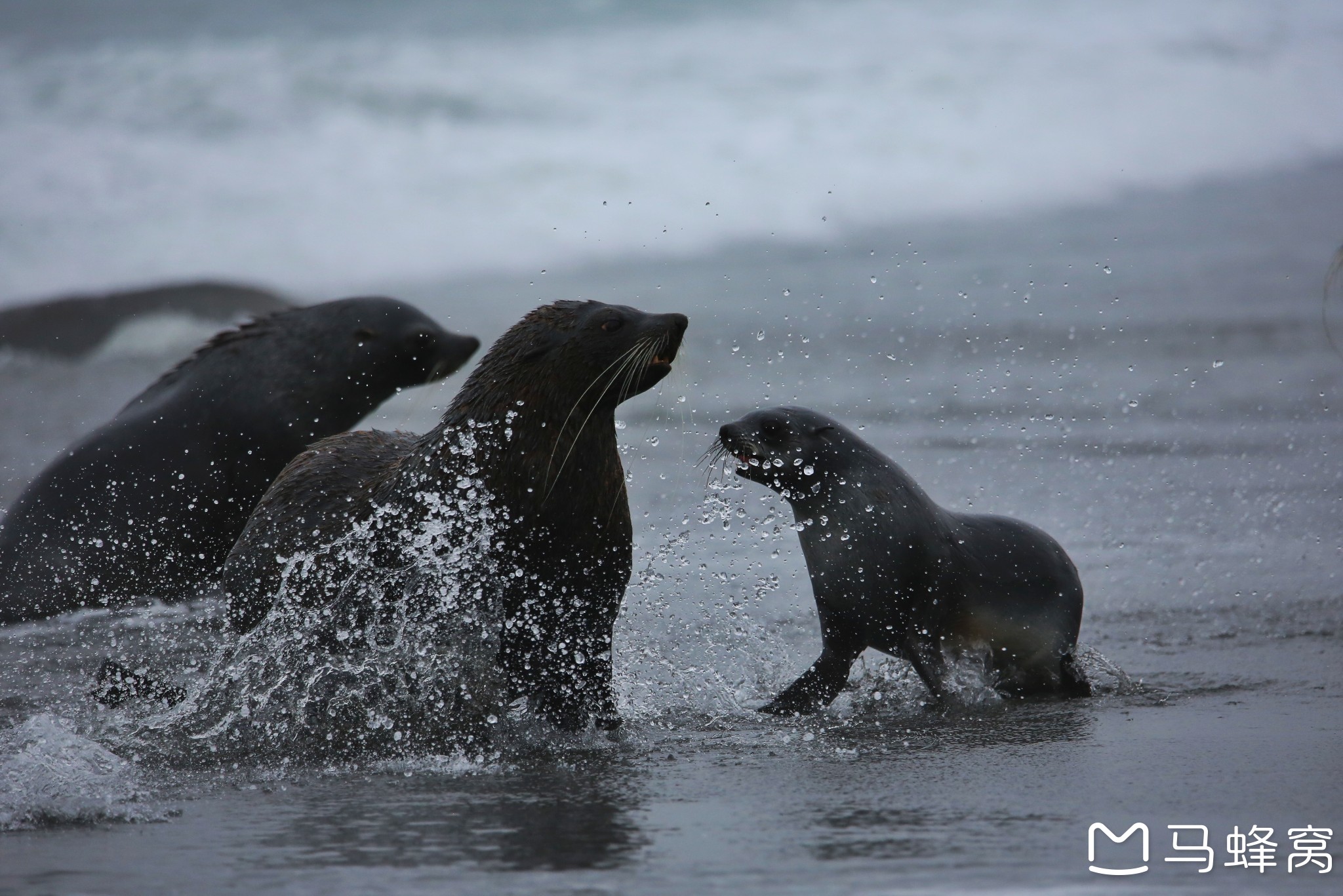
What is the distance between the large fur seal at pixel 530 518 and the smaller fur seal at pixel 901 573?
739 millimetres

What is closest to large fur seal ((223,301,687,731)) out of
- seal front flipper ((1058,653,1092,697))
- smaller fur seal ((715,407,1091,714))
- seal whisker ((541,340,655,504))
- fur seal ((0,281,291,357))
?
seal whisker ((541,340,655,504))

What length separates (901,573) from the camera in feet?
17.3

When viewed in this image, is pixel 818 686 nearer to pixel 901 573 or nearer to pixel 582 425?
pixel 901 573

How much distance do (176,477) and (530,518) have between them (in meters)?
2.77

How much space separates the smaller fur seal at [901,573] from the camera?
5.18 m

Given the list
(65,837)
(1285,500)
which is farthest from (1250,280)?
(65,837)

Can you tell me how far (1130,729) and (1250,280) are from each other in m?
15.1

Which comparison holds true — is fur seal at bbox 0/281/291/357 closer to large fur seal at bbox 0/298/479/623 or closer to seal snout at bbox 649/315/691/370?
large fur seal at bbox 0/298/479/623

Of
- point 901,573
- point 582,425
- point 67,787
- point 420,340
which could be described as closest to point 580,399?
point 582,425

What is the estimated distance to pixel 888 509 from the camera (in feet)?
17.7

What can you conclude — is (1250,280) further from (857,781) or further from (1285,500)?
(857,781)

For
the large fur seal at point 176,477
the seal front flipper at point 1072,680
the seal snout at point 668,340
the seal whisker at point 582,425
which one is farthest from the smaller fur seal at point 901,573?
the large fur seal at point 176,477

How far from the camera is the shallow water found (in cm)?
316

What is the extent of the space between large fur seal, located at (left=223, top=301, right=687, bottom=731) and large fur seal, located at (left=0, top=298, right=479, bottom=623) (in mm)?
2087
